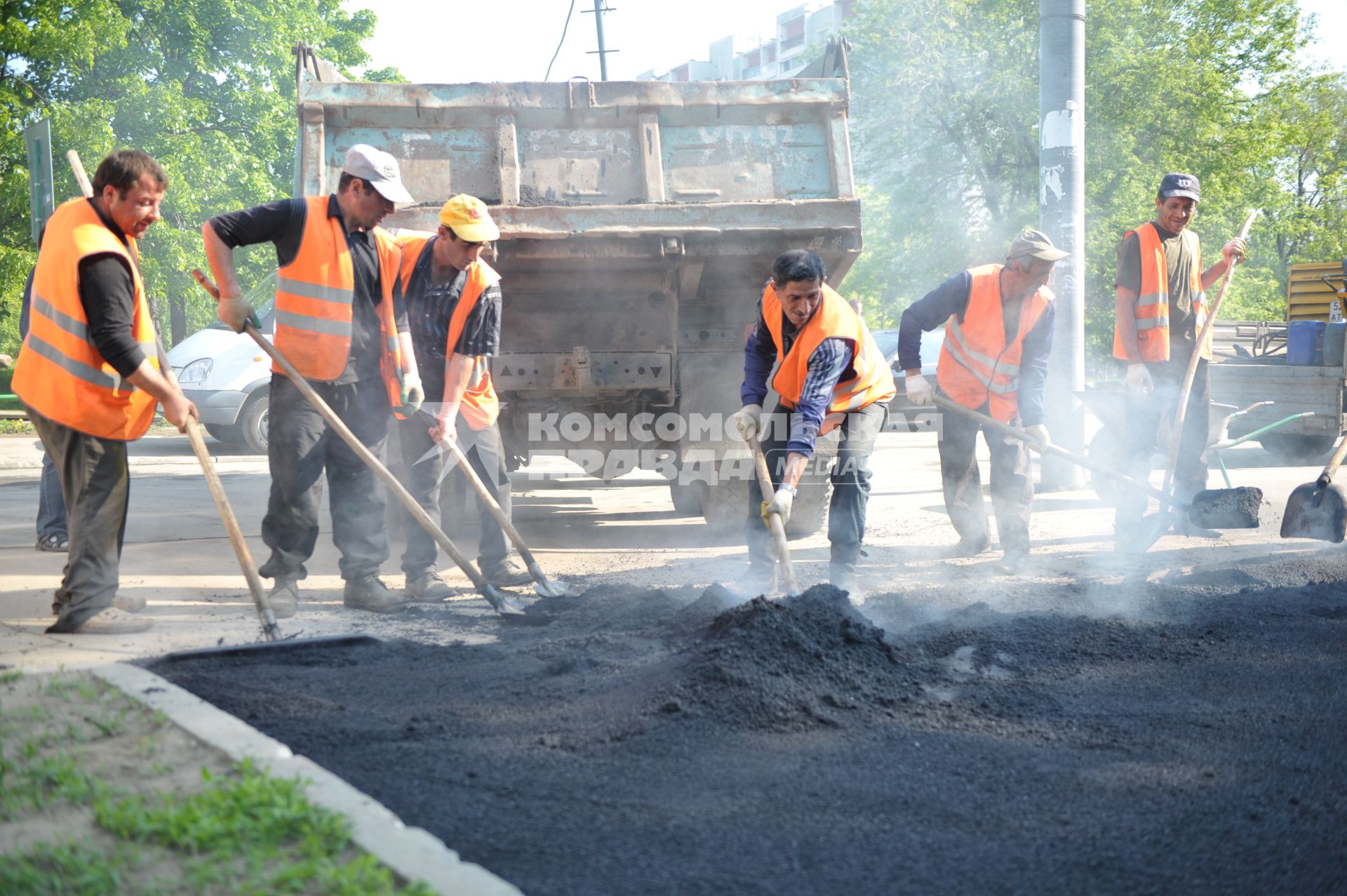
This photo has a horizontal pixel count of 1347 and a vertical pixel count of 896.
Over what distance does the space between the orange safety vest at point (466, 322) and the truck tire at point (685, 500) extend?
240 cm

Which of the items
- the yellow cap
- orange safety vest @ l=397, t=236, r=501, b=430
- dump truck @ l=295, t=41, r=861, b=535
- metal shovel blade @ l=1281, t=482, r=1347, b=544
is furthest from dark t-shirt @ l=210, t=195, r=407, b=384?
metal shovel blade @ l=1281, t=482, r=1347, b=544

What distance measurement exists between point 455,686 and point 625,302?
136 inches

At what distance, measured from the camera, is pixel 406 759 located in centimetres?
284

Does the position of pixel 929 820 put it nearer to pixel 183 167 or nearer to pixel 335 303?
pixel 335 303

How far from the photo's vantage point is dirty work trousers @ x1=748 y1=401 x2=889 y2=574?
5023 millimetres

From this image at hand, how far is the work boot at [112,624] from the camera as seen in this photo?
4.16 metres

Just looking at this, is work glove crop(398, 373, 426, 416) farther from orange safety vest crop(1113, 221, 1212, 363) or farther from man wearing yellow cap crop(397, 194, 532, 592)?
orange safety vest crop(1113, 221, 1212, 363)

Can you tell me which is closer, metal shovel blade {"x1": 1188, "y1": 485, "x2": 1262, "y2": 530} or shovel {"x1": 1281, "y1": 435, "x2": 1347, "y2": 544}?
shovel {"x1": 1281, "y1": 435, "x2": 1347, "y2": 544}

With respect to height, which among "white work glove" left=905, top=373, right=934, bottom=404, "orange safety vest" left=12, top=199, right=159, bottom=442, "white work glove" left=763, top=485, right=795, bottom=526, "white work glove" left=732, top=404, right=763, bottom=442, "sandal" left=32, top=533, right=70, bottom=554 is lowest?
"sandal" left=32, top=533, right=70, bottom=554

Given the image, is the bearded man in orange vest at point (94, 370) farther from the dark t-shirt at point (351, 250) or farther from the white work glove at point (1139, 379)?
the white work glove at point (1139, 379)

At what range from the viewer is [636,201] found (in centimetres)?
625

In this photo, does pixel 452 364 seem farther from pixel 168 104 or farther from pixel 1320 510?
pixel 168 104

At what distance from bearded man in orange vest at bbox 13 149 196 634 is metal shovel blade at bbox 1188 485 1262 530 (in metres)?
4.73

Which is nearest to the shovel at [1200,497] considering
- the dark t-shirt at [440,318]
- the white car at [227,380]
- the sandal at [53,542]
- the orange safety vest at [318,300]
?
the dark t-shirt at [440,318]
